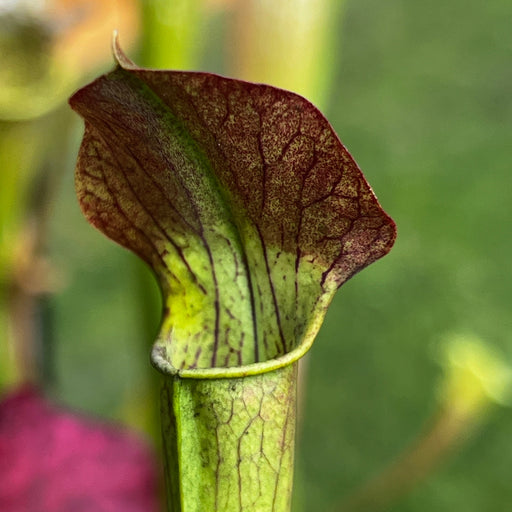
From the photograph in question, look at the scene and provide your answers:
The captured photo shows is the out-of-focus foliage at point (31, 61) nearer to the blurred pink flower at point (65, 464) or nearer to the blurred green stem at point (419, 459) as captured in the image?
the blurred pink flower at point (65, 464)

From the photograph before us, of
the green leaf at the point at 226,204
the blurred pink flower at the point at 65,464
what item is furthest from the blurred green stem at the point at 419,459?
the green leaf at the point at 226,204

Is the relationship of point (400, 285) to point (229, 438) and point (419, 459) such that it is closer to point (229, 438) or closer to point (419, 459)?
point (419, 459)

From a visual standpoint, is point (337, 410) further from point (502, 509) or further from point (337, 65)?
point (337, 65)

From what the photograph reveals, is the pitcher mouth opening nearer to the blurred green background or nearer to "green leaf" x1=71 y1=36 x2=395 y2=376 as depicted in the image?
"green leaf" x1=71 y1=36 x2=395 y2=376

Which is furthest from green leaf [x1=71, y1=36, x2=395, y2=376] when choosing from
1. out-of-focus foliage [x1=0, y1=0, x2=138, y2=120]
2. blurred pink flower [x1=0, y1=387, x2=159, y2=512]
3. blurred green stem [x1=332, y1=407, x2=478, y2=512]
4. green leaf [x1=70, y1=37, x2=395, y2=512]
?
blurred green stem [x1=332, y1=407, x2=478, y2=512]

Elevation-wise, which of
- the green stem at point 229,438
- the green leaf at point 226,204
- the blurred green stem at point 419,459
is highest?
the green leaf at point 226,204
